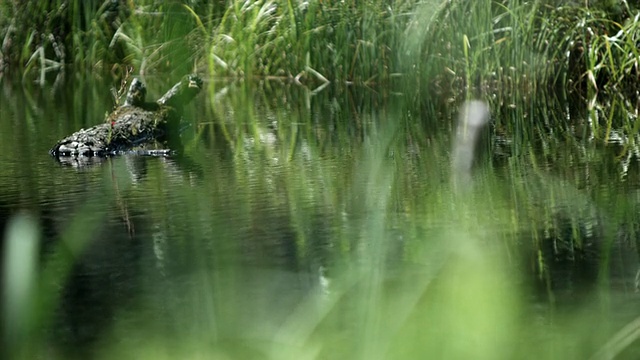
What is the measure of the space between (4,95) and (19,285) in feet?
32.0

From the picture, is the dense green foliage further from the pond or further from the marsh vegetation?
A: the pond

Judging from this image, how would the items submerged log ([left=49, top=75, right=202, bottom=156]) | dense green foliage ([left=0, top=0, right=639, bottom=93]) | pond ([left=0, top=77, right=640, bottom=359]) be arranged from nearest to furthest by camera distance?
pond ([left=0, top=77, right=640, bottom=359])
submerged log ([left=49, top=75, right=202, bottom=156])
dense green foliage ([left=0, top=0, right=639, bottom=93])

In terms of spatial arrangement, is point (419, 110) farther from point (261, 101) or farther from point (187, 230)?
point (187, 230)

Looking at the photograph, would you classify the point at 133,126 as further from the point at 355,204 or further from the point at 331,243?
the point at 331,243

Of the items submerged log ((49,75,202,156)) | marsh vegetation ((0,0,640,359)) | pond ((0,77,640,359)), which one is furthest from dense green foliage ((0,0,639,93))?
pond ((0,77,640,359))

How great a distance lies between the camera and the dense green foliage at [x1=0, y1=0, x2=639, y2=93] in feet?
28.7

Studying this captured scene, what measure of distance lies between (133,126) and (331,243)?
10.3 feet

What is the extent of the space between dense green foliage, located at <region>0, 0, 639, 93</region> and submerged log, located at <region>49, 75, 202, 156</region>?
0.29 meters

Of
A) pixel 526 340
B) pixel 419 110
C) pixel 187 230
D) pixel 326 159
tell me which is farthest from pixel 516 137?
pixel 526 340

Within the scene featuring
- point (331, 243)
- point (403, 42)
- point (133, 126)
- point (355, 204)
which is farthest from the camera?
point (403, 42)

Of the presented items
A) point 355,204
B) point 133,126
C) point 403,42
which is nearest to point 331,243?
point 355,204

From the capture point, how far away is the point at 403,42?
8781 mm

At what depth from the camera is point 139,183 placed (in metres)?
4.52

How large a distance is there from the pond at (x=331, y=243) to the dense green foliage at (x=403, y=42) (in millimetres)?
1646
